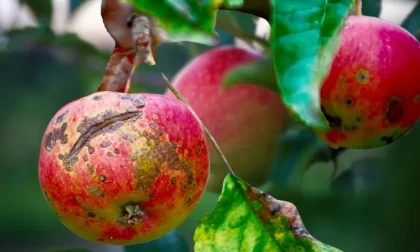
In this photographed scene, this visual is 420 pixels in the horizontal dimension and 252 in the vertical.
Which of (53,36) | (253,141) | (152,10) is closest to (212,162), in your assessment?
(253,141)

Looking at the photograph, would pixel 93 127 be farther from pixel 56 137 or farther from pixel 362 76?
pixel 362 76

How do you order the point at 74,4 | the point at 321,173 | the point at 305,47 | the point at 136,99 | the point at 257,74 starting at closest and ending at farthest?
the point at 305,47, the point at 136,99, the point at 257,74, the point at 321,173, the point at 74,4

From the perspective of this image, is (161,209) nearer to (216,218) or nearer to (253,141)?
(216,218)

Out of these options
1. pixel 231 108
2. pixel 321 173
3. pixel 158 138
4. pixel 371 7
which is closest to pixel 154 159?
pixel 158 138

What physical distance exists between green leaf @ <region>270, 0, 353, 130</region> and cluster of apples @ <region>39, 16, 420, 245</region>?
5.5 inches

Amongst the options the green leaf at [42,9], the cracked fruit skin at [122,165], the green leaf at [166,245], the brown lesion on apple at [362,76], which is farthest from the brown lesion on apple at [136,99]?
the green leaf at [42,9]

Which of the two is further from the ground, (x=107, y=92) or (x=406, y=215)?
(x=107, y=92)

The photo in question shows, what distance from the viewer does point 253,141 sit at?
3.14 ft

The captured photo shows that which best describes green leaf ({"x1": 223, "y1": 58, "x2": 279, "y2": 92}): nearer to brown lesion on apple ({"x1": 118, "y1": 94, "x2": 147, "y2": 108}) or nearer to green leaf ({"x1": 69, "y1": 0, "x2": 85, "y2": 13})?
brown lesion on apple ({"x1": 118, "y1": 94, "x2": 147, "y2": 108})

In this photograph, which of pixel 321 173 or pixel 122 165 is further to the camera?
pixel 321 173

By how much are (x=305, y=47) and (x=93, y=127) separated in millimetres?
201

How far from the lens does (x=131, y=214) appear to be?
606mm

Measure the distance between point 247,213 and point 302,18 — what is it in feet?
0.69

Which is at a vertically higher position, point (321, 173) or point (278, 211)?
point (278, 211)
